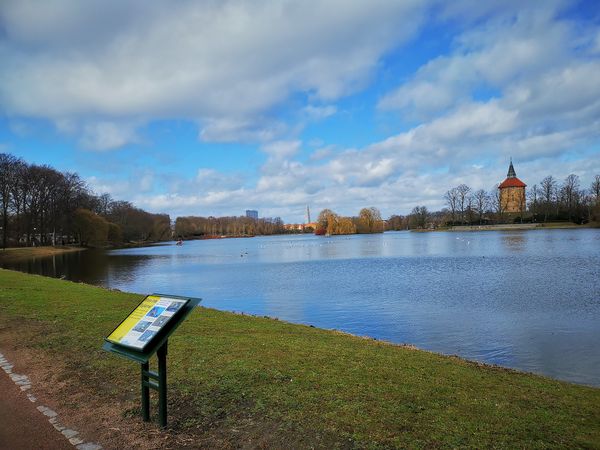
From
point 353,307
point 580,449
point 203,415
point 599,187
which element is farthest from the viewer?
point 599,187

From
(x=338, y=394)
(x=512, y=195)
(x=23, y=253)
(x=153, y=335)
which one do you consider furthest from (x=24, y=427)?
(x=512, y=195)

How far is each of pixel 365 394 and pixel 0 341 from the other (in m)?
8.42

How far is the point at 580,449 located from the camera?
15.4ft

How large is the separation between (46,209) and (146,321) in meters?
84.8

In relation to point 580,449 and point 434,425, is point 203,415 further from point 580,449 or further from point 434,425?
point 580,449

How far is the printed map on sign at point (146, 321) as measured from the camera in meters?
4.93

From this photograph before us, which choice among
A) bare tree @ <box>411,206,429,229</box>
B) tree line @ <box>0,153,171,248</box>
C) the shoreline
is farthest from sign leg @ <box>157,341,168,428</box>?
bare tree @ <box>411,206,429,229</box>

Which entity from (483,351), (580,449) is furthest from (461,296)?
(580,449)

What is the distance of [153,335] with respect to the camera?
4863mm

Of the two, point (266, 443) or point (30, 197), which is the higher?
point (30, 197)

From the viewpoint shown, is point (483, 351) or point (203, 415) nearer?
point (203, 415)

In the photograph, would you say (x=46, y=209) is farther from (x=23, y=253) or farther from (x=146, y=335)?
(x=146, y=335)

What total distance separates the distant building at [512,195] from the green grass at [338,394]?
130m

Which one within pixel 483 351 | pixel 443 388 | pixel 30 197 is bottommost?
Answer: pixel 483 351
